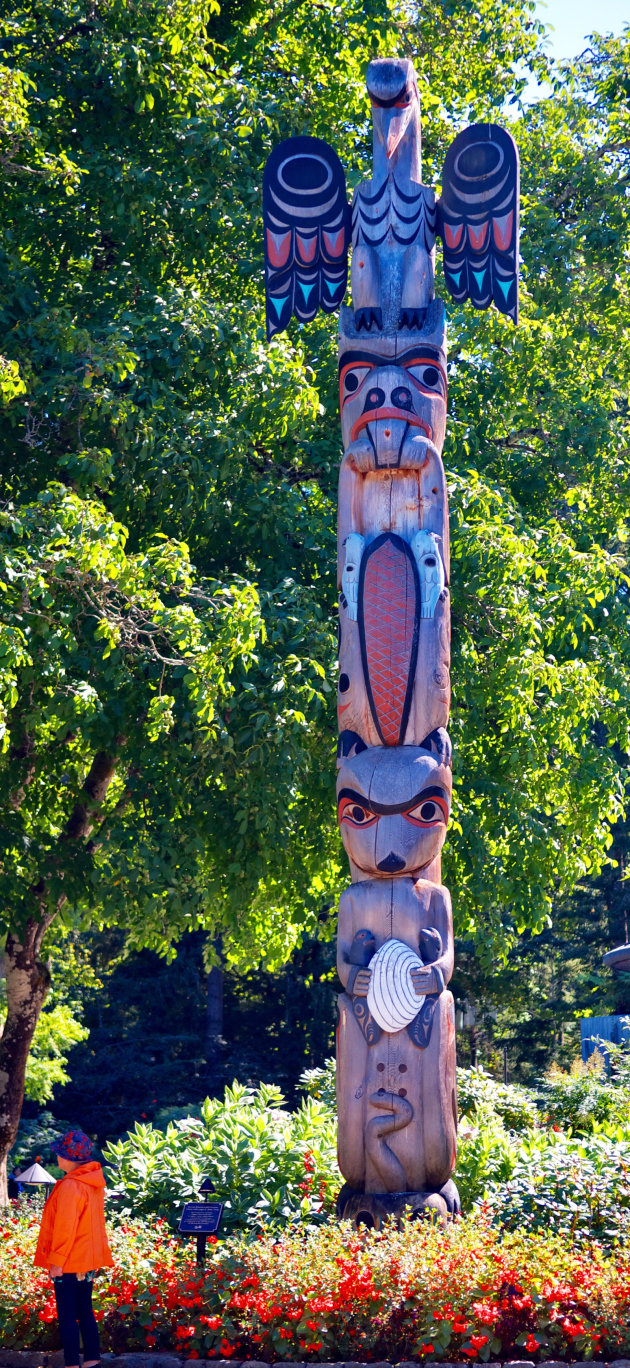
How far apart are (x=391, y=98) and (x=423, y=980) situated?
6443 mm

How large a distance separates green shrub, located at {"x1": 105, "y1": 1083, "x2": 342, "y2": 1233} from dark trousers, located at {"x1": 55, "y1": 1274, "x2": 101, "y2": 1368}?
2.05m

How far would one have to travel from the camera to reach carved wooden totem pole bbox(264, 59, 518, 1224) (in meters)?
7.80

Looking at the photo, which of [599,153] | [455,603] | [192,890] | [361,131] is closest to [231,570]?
[455,603]

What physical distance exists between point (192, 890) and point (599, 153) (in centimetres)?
980

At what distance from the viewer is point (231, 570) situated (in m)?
13.0

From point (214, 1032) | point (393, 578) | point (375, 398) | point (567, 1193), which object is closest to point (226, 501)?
point (375, 398)

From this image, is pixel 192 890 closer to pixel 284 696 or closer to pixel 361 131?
pixel 284 696

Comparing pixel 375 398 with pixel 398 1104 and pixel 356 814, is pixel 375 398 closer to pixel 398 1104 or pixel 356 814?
pixel 356 814

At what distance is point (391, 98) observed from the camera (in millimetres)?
9844

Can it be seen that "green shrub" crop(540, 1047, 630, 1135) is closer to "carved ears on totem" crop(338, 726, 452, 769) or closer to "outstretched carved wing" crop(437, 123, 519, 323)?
"carved ears on totem" crop(338, 726, 452, 769)

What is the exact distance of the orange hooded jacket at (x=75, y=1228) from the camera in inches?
270

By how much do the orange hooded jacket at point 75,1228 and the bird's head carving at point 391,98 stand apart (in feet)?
24.3

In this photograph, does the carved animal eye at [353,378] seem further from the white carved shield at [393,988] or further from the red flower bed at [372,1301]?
the red flower bed at [372,1301]

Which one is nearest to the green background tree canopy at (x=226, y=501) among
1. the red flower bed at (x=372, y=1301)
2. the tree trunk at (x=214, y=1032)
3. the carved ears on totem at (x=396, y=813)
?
the carved ears on totem at (x=396, y=813)
